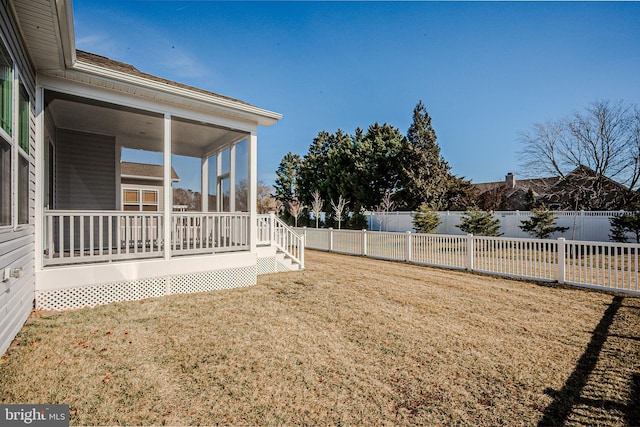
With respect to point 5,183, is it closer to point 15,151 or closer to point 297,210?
point 15,151

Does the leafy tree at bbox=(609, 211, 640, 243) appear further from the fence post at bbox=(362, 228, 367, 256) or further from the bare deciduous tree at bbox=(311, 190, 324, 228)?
the bare deciduous tree at bbox=(311, 190, 324, 228)

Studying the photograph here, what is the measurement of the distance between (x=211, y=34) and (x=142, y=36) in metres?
2.14

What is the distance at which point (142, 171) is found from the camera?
9047 millimetres

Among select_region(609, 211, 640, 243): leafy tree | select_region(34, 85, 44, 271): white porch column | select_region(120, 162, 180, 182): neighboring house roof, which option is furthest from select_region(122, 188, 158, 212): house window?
select_region(609, 211, 640, 243): leafy tree

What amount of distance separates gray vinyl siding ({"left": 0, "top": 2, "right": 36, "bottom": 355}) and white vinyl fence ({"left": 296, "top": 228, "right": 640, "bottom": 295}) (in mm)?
9133

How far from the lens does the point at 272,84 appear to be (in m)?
14.1

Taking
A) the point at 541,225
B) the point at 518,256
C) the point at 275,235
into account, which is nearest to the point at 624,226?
the point at 541,225

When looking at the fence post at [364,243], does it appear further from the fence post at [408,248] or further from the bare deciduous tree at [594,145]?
the bare deciduous tree at [594,145]

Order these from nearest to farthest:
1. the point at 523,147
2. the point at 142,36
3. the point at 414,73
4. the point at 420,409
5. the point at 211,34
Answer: the point at 420,409
the point at 142,36
the point at 211,34
the point at 414,73
the point at 523,147

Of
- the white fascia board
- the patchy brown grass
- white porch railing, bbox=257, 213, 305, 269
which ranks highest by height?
the white fascia board

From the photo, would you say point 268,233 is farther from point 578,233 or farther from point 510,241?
point 578,233

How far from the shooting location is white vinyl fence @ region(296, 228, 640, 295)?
6340 mm

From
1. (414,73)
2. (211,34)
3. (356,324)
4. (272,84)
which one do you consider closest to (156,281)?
(356,324)

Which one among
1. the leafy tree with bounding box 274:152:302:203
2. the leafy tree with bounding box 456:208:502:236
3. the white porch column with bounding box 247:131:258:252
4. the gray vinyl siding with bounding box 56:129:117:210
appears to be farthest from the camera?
the leafy tree with bounding box 274:152:302:203
